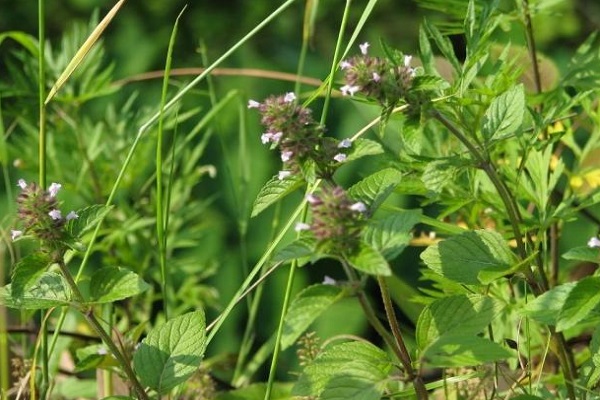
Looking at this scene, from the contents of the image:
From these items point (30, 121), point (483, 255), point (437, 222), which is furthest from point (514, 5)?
point (30, 121)

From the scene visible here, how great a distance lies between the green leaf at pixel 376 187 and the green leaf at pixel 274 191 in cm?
4

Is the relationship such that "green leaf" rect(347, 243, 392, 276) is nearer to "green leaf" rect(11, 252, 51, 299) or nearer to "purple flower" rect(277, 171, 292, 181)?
"purple flower" rect(277, 171, 292, 181)

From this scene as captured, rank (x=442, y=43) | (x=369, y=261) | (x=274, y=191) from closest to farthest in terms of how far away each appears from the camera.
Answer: (x=369, y=261) < (x=274, y=191) < (x=442, y=43)

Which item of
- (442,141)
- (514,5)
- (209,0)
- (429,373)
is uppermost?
(209,0)

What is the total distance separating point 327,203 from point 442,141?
1.72ft

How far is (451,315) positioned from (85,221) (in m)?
0.25

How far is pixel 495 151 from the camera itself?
98cm

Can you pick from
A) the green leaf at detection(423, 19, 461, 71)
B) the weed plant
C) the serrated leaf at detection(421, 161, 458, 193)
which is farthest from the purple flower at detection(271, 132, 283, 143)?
the green leaf at detection(423, 19, 461, 71)

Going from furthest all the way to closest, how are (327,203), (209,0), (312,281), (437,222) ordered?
(209,0) < (312,281) < (437,222) < (327,203)

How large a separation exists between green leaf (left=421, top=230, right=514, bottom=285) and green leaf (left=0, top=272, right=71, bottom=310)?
247 millimetres

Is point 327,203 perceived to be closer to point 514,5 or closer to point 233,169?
point 514,5

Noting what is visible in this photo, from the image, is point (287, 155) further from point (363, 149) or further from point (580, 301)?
point (580, 301)

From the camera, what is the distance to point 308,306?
632 mm

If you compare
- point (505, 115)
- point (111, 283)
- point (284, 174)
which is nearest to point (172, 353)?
point (111, 283)
